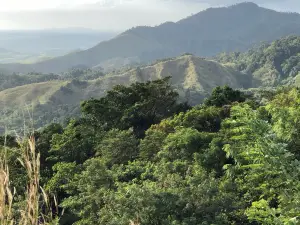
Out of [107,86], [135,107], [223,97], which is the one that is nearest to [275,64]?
[107,86]

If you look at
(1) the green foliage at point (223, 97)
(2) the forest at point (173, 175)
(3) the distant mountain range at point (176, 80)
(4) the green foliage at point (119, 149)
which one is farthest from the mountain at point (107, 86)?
(2) the forest at point (173, 175)

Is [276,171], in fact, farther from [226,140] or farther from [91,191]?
[226,140]

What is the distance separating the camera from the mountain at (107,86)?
120 meters

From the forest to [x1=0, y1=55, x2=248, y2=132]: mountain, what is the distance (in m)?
86.9

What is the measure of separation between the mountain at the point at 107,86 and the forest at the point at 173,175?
285ft

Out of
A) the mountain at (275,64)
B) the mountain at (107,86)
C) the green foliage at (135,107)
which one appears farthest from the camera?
the mountain at (275,64)

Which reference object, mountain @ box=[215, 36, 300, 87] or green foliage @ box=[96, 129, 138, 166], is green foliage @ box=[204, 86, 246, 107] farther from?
mountain @ box=[215, 36, 300, 87]

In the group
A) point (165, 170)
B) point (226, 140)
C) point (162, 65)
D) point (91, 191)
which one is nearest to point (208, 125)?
point (226, 140)

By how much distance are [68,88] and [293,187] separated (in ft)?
443

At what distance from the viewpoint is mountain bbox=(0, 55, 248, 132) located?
120 m

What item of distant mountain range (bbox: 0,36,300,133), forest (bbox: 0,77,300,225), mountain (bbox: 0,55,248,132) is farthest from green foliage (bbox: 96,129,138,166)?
distant mountain range (bbox: 0,36,300,133)

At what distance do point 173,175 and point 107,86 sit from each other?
130 meters

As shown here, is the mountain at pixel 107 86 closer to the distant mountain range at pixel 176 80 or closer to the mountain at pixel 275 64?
the distant mountain range at pixel 176 80

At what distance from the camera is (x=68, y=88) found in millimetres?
136250
